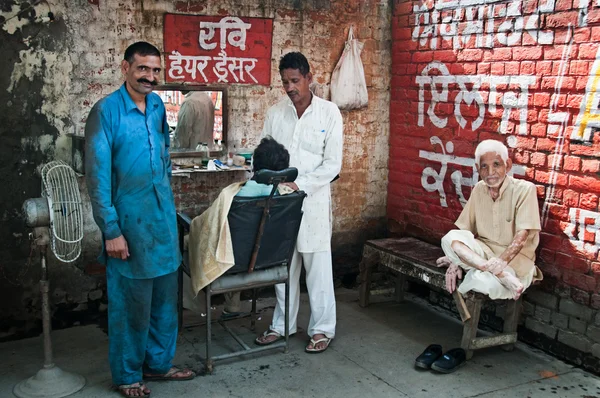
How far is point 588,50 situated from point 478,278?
1.64 m

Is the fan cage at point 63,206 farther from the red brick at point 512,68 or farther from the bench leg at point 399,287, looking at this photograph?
the red brick at point 512,68

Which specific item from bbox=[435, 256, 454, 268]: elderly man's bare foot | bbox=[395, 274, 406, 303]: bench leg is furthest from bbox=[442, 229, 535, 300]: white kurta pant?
bbox=[395, 274, 406, 303]: bench leg

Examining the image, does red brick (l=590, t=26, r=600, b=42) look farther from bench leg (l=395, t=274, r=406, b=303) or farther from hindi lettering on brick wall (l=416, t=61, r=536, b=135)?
bench leg (l=395, t=274, r=406, b=303)

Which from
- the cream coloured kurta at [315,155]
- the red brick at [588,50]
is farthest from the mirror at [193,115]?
the red brick at [588,50]

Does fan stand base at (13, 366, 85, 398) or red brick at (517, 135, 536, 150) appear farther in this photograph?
red brick at (517, 135, 536, 150)

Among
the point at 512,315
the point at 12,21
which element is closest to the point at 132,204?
the point at 12,21

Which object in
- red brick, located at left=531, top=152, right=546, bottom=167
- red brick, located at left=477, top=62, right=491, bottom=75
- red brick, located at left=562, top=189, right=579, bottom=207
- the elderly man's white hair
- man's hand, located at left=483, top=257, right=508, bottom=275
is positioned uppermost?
red brick, located at left=477, top=62, right=491, bottom=75

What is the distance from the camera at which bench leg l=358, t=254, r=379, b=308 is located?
5362 millimetres

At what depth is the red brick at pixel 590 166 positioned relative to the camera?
4145 mm

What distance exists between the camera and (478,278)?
4238mm

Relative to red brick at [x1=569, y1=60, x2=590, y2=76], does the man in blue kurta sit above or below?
below

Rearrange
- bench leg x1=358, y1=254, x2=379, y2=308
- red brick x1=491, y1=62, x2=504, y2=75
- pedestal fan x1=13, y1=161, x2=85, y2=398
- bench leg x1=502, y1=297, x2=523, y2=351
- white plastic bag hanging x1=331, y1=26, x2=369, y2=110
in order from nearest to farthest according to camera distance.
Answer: pedestal fan x1=13, y1=161, x2=85, y2=398 < bench leg x1=502, y1=297, x2=523, y2=351 < red brick x1=491, y1=62, x2=504, y2=75 < bench leg x1=358, y1=254, x2=379, y2=308 < white plastic bag hanging x1=331, y1=26, x2=369, y2=110

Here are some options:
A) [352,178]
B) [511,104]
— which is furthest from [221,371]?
[511,104]

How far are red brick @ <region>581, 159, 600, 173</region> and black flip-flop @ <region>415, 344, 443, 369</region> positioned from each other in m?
1.53
